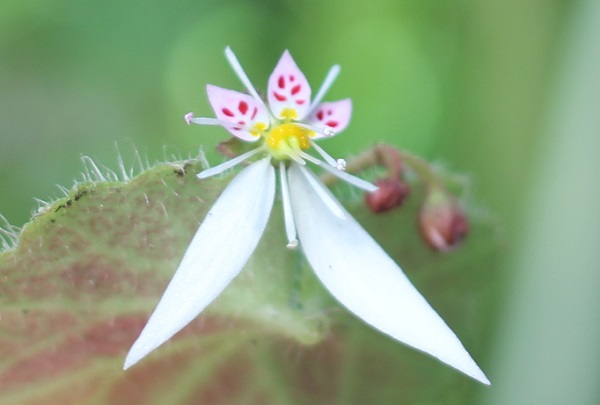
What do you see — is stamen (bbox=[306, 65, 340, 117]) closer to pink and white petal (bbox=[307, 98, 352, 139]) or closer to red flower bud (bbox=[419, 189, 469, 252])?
pink and white petal (bbox=[307, 98, 352, 139])

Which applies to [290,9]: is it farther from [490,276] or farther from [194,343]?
[194,343]

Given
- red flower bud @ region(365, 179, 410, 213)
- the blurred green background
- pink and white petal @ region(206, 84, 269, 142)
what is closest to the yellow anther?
pink and white petal @ region(206, 84, 269, 142)

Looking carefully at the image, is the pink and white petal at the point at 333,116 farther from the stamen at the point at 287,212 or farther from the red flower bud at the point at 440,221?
the red flower bud at the point at 440,221

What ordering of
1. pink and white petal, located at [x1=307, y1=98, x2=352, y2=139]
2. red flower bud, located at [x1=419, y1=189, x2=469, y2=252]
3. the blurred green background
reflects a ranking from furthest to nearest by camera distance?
1. the blurred green background
2. red flower bud, located at [x1=419, y1=189, x2=469, y2=252]
3. pink and white petal, located at [x1=307, y1=98, x2=352, y2=139]

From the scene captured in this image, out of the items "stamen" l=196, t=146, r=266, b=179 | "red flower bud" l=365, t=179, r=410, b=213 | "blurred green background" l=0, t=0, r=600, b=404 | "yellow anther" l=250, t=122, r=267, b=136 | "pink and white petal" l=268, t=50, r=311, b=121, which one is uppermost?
"blurred green background" l=0, t=0, r=600, b=404

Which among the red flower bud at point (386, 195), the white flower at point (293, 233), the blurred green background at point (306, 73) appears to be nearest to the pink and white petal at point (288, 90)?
the white flower at point (293, 233)

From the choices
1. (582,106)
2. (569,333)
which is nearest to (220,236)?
(569,333)
